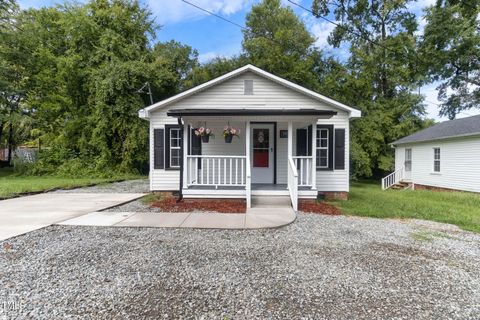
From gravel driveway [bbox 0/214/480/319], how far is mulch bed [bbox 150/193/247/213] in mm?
1864

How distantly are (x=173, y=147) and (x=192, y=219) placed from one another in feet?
13.0

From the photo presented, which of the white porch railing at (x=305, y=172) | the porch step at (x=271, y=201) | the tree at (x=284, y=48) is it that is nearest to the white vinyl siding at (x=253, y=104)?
the white porch railing at (x=305, y=172)

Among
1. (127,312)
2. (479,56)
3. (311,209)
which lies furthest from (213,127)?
(479,56)

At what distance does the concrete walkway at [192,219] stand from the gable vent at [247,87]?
14.1 ft

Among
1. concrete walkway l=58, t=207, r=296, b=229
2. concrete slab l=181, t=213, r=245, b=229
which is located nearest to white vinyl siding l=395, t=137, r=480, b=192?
concrete walkway l=58, t=207, r=296, b=229

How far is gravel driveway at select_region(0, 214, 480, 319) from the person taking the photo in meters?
2.64

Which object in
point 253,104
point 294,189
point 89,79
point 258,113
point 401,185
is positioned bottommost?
point 401,185

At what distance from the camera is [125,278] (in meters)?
3.22

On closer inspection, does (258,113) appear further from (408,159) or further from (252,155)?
(408,159)

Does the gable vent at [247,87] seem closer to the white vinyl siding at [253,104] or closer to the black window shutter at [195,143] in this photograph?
the white vinyl siding at [253,104]

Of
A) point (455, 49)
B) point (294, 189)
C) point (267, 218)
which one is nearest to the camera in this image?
point (267, 218)

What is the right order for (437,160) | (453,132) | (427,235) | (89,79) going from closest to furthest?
(427,235) < (453,132) < (437,160) < (89,79)

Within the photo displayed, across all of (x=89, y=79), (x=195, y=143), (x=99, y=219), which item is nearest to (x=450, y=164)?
(x=195, y=143)

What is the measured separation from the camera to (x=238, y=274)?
3.37 m
